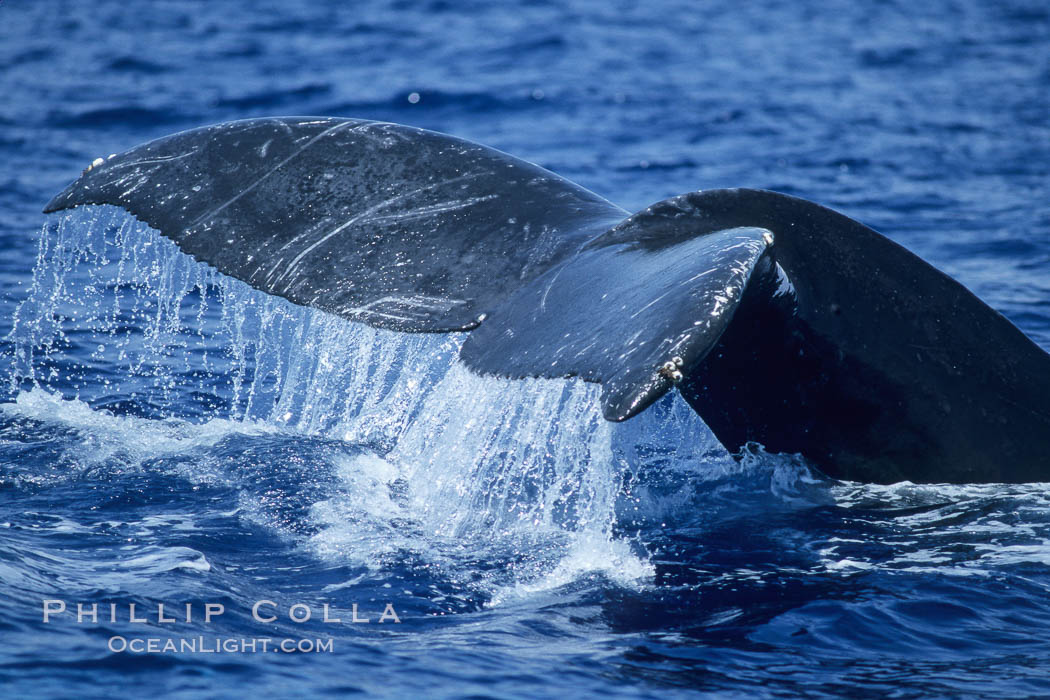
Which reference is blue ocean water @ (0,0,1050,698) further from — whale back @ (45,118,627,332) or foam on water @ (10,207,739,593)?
whale back @ (45,118,627,332)

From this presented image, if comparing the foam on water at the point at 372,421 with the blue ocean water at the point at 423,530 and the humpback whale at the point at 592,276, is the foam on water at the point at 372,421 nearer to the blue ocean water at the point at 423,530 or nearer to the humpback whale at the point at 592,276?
the blue ocean water at the point at 423,530

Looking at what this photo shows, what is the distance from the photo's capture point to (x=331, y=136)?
17.4 ft

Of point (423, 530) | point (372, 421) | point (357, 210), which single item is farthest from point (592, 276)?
point (372, 421)

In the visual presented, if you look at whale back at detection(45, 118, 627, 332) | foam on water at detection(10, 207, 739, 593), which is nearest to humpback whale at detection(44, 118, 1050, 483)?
whale back at detection(45, 118, 627, 332)

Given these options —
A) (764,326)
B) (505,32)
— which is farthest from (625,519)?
(505,32)

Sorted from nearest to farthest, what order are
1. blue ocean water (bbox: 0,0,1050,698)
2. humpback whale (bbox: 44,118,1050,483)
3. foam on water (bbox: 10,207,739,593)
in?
1. blue ocean water (bbox: 0,0,1050,698)
2. humpback whale (bbox: 44,118,1050,483)
3. foam on water (bbox: 10,207,739,593)

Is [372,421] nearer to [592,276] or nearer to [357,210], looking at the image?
[357,210]

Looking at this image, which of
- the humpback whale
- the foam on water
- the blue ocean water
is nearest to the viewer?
the blue ocean water

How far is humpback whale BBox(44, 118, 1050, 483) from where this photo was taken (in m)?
4.42

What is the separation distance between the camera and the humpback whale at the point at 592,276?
4422 millimetres

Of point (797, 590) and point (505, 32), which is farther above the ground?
point (505, 32)

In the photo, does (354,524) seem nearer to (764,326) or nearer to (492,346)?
(492,346)

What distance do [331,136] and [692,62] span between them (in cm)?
1540

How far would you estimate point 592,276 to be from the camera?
436 centimetres
